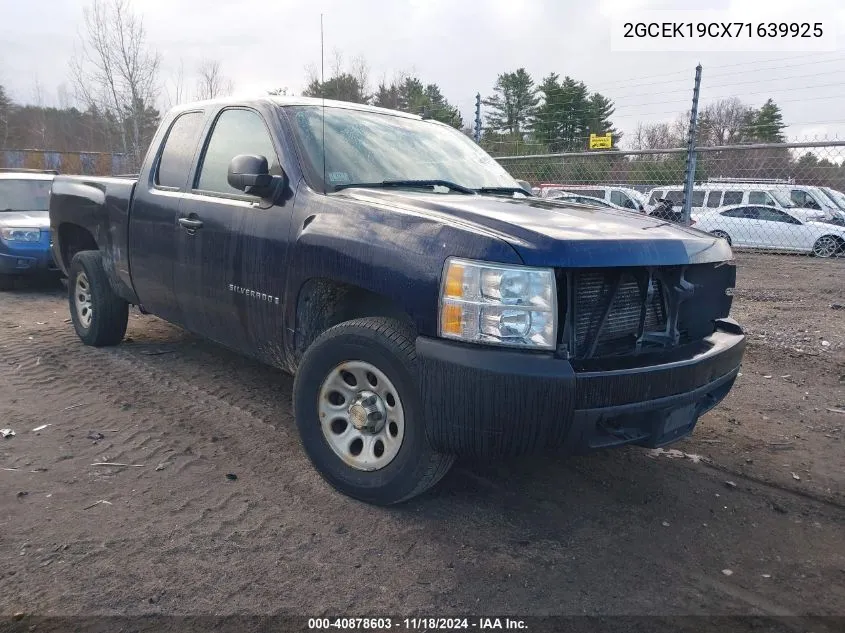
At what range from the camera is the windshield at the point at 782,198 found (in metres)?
14.1

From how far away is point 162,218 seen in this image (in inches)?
172

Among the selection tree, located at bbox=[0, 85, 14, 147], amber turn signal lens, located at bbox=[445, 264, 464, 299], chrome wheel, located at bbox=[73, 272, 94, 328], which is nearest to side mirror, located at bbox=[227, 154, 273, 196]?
amber turn signal lens, located at bbox=[445, 264, 464, 299]

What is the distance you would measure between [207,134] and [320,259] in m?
1.69

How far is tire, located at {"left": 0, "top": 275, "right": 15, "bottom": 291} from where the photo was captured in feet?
29.5

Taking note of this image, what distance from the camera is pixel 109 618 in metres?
2.30

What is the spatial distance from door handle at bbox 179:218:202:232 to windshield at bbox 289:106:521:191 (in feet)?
2.83

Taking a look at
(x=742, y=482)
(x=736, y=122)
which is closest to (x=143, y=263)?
(x=742, y=482)

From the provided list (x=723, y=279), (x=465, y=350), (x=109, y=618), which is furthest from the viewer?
(x=723, y=279)

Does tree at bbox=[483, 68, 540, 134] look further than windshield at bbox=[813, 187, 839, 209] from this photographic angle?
Yes

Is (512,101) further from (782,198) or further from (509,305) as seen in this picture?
(509,305)

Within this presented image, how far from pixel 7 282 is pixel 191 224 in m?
6.63

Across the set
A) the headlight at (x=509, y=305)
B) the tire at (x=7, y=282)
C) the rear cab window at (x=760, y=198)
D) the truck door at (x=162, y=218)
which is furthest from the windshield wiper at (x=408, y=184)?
the rear cab window at (x=760, y=198)

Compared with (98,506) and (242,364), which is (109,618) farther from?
(242,364)

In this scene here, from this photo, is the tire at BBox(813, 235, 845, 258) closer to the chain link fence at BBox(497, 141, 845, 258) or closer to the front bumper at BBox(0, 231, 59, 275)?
the chain link fence at BBox(497, 141, 845, 258)
